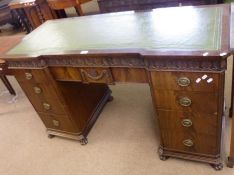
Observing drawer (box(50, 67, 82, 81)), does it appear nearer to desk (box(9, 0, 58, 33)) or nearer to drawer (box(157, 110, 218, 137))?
drawer (box(157, 110, 218, 137))

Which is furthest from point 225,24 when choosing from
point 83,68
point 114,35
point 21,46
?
point 21,46

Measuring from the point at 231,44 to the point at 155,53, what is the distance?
1.07 ft

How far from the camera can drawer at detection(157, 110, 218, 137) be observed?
131cm

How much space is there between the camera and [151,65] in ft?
4.04

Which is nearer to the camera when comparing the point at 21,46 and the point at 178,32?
the point at 178,32

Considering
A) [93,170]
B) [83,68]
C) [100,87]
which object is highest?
[83,68]

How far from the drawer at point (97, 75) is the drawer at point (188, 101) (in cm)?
28

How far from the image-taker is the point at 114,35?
148 cm

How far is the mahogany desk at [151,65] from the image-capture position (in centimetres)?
117

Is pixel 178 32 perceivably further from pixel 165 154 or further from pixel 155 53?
pixel 165 154

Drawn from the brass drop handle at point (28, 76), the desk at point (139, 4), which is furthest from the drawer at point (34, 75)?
the desk at point (139, 4)

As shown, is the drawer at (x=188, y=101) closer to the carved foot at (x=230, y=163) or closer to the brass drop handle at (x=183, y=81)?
the brass drop handle at (x=183, y=81)

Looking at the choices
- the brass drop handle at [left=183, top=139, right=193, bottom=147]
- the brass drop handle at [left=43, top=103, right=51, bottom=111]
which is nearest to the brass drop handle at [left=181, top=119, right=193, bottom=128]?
the brass drop handle at [left=183, top=139, right=193, bottom=147]

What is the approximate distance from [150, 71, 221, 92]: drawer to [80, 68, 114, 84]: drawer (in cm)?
27
